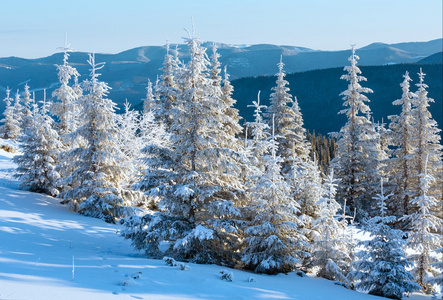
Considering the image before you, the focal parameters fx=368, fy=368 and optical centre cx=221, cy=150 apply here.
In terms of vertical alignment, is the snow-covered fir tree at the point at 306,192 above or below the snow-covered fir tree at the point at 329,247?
above

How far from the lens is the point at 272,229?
483 inches

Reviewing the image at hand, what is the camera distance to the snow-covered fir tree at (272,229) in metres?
12.3

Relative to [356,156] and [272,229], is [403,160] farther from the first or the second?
[272,229]

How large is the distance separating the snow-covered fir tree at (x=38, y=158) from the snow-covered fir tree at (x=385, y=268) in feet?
51.6

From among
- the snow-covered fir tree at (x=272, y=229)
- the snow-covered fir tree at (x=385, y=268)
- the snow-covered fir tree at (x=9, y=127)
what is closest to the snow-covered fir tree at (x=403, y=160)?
the snow-covered fir tree at (x=385, y=268)

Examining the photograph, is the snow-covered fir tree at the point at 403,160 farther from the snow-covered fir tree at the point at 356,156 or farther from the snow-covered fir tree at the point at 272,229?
the snow-covered fir tree at the point at 272,229

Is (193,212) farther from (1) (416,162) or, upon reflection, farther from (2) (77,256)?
(1) (416,162)

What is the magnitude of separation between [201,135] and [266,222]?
3.66m

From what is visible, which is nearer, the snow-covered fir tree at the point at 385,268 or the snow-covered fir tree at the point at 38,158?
the snow-covered fir tree at the point at 385,268

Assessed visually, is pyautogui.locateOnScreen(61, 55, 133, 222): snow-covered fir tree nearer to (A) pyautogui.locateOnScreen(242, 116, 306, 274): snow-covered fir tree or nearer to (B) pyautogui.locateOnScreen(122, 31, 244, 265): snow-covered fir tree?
(B) pyautogui.locateOnScreen(122, 31, 244, 265): snow-covered fir tree

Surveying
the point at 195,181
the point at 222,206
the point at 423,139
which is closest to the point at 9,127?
the point at 195,181

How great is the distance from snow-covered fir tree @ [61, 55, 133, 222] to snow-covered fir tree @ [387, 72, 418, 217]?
823 inches

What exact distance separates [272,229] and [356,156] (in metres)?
19.5

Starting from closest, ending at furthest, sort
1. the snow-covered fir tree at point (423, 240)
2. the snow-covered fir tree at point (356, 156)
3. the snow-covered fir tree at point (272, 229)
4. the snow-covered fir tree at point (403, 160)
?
the snow-covered fir tree at point (272, 229), the snow-covered fir tree at point (423, 240), the snow-covered fir tree at point (403, 160), the snow-covered fir tree at point (356, 156)
